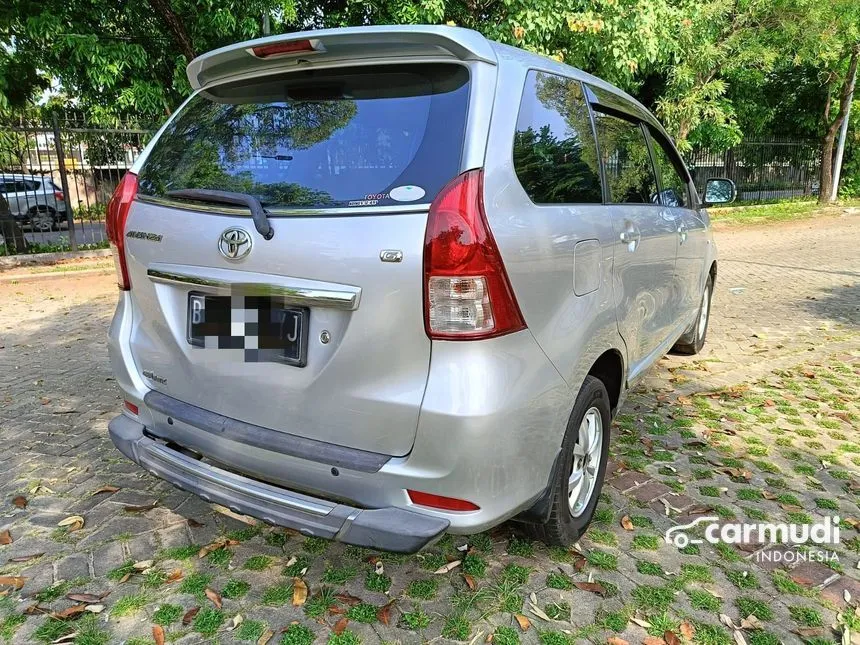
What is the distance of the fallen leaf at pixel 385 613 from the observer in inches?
88.9

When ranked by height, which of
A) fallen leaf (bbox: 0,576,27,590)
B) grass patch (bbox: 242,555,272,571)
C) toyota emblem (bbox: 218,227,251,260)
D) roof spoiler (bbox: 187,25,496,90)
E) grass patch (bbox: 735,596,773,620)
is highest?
roof spoiler (bbox: 187,25,496,90)

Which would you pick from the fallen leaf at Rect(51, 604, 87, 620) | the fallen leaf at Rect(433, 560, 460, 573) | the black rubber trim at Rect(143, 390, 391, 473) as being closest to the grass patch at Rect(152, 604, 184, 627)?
the fallen leaf at Rect(51, 604, 87, 620)

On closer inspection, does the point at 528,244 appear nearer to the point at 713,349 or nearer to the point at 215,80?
the point at 215,80

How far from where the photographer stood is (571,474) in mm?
2553

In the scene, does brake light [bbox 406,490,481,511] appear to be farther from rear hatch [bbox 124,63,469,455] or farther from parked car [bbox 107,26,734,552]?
rear hatch [bbox 124,63,469,455]

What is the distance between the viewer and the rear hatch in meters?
1.89

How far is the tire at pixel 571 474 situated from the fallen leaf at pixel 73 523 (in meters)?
1.99

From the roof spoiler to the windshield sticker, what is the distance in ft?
1.54

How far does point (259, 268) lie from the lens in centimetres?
203

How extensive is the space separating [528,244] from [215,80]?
1449mm

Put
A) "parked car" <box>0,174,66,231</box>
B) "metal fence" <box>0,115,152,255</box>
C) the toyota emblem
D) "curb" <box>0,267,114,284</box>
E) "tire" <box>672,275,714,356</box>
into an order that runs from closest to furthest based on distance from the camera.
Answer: the toyota emblem < "tire" <box>672,275,714,356</box> < "curb" <box>0,267,114,284</box> < "metal fence" <box>0,115,152,255</box> < "parked car" <box>0,174,66,231</box>

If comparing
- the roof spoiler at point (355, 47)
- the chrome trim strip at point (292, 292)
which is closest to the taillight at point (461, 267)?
the chrome trim strip at point (292, 292)

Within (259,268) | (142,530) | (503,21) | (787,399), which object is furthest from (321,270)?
(503,21)

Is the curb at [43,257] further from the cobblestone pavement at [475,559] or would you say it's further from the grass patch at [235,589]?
the grass patch at [235,589]
